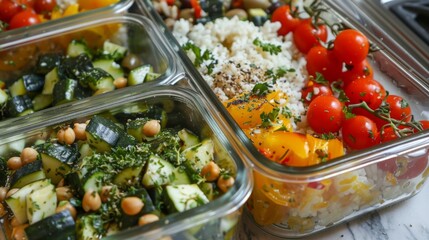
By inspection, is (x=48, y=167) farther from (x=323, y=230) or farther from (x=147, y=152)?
(x=323, y=230)

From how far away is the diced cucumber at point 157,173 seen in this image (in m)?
1.36

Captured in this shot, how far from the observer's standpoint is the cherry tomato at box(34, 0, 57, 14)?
219cm

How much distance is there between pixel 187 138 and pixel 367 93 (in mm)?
575

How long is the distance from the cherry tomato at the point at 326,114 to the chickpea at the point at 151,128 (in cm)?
46

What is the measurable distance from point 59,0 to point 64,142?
87 cm

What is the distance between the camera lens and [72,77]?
188 centimetres

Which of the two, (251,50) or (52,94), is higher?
(251,50)

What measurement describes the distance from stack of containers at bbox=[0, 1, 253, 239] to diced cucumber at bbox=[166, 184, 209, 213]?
11 millimetres

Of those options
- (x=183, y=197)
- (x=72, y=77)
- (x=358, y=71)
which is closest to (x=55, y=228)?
(x=183, y=197)

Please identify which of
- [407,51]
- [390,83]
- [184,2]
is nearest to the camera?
[390,83]

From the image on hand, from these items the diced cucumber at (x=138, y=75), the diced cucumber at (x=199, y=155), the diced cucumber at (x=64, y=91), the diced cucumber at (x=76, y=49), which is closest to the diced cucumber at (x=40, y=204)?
the diced cucumber at (x=199, y=155)

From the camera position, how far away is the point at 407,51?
6.47 ft

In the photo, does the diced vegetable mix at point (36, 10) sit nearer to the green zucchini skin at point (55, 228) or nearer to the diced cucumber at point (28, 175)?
the diced cucumber at point (28, 175)

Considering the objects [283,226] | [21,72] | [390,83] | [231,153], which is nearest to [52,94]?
[21,72]
